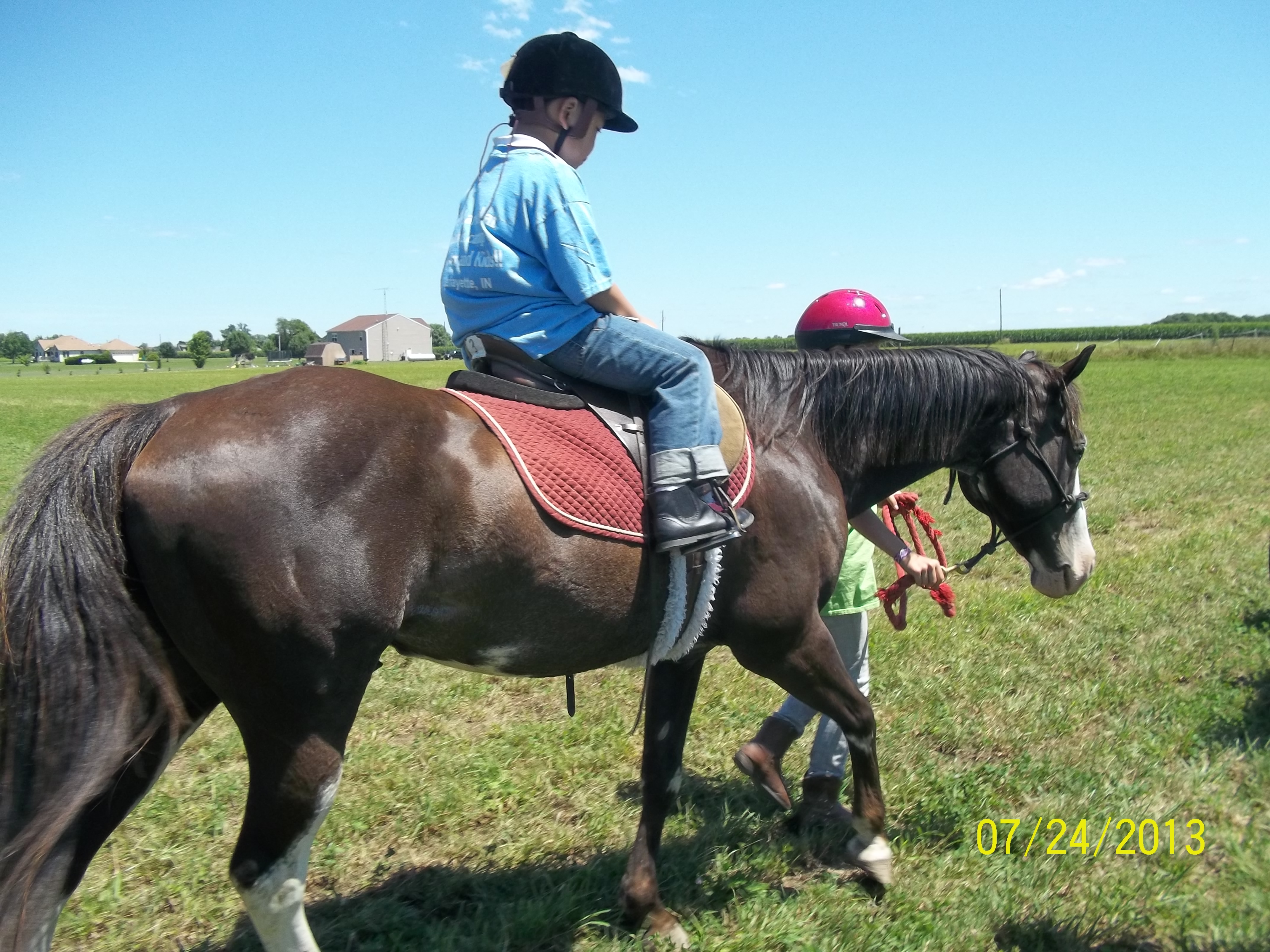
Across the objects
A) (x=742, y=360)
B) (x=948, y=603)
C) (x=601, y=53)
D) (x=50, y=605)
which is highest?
(x=601, y=53)

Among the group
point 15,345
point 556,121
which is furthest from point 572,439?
point 15,345

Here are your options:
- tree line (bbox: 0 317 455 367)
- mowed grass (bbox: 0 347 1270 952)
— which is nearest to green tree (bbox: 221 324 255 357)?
tree line (bbox: 0 317 455 367)

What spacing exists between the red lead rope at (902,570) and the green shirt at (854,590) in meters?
0.15

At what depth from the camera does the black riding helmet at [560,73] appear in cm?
291

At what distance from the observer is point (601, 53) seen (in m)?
2.98

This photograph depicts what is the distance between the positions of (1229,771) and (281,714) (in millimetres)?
4137

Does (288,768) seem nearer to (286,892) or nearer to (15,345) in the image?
(286,892)

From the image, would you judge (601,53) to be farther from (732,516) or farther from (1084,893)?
(1084,893)

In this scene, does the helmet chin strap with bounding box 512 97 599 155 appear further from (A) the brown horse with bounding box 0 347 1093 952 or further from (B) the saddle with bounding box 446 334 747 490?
(A) the brown horse with bounding box 0 347 1093 952

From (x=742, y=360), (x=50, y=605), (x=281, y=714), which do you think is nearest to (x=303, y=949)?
(x=281, y=714)

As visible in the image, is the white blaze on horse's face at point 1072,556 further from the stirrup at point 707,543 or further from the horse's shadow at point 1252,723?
the stirrup at point 707,543

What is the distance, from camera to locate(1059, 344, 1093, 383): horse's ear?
3.50 meters

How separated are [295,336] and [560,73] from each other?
13775 cm

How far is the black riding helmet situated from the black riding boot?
1.41 metres
